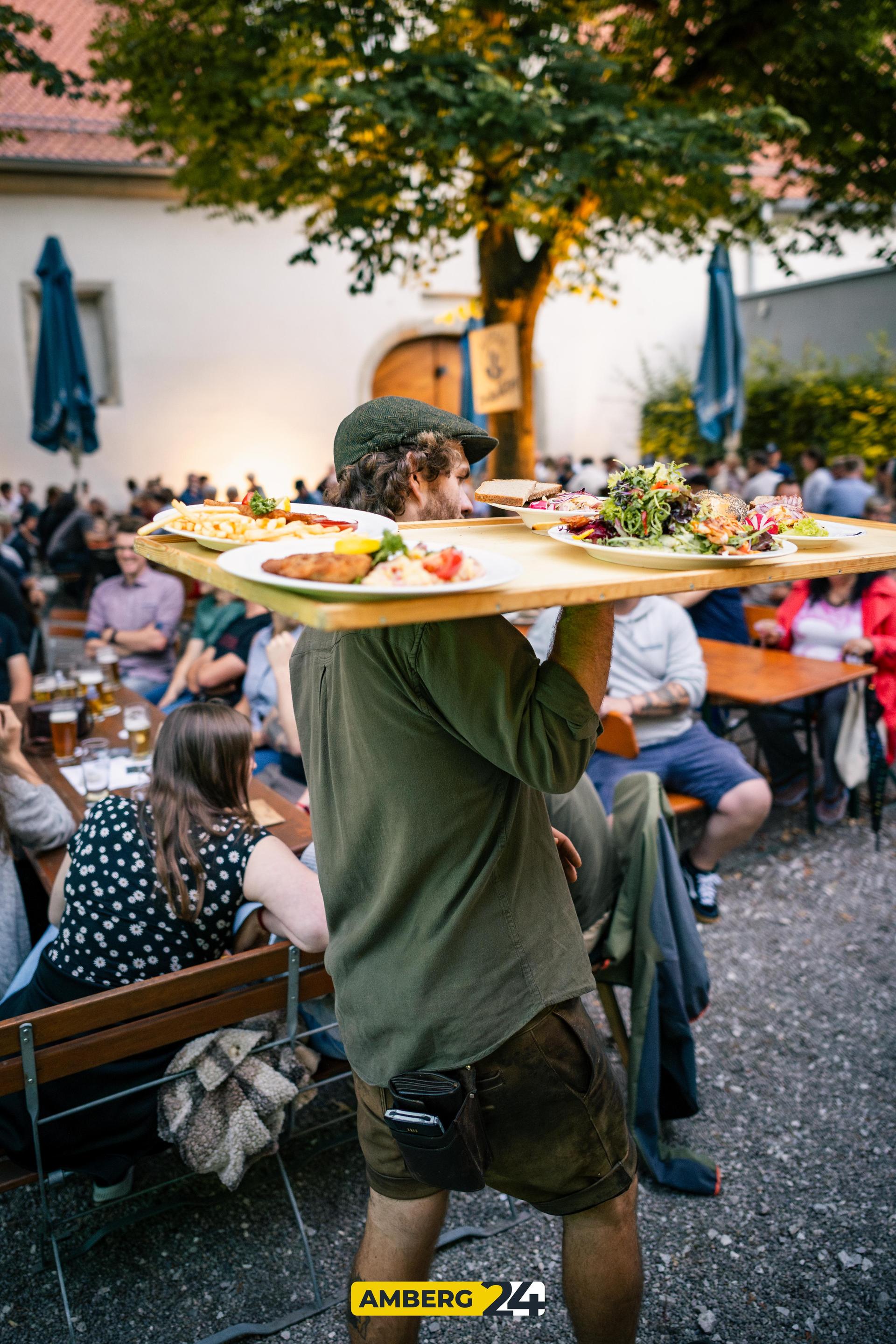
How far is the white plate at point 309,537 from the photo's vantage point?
51.8 inches

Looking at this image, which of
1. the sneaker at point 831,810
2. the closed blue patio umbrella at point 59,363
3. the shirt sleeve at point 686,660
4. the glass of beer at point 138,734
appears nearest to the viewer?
the glass of beer at point 138,734

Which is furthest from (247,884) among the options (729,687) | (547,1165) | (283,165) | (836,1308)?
(283,165)

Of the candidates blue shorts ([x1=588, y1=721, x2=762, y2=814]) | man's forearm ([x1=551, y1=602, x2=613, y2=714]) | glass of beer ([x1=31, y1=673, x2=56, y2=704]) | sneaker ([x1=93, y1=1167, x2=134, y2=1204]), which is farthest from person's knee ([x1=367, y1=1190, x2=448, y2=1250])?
glass of beer ([x1=31, y1=673, x2=56, y2=704])

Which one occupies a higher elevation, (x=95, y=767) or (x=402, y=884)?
(x=402, y=884)

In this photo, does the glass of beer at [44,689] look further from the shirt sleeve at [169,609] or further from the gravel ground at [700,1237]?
the gravel ground at [700,1237]

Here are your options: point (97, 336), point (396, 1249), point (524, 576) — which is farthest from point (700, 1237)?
point (97, 336)

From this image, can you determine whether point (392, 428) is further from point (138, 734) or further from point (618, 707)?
point (618, 707)

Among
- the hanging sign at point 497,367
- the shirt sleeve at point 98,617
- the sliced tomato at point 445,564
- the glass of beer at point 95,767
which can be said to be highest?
the hanging sign at point 497,367

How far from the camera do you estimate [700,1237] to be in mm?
2412

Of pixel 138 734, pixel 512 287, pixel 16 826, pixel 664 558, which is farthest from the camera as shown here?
pixel 512 287

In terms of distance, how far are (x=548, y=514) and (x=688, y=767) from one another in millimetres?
2561

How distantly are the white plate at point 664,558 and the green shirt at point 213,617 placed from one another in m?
3.60

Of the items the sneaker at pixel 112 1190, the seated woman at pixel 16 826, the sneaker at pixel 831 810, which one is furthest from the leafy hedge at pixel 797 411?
the sneaker at pixel 112 1190

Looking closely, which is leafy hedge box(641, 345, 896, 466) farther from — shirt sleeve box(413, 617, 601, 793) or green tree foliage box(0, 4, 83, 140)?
shirt sleeve box(413, 617, 601, 793)
